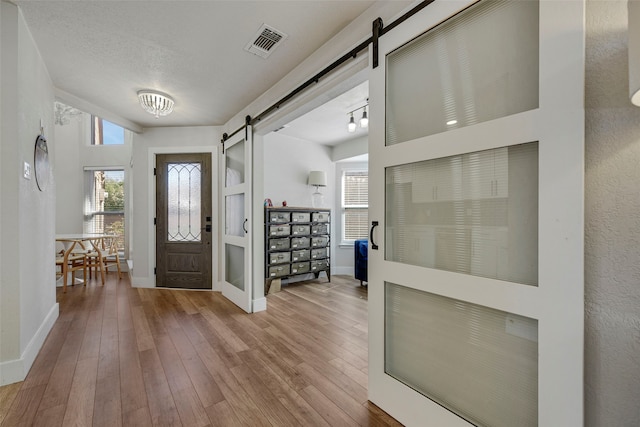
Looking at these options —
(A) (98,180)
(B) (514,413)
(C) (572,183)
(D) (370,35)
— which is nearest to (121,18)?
(D) (370,35)

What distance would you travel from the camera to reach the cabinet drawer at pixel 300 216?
431 cm

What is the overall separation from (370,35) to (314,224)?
316cm

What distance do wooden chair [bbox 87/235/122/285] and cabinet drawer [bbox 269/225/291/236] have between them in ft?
9.70

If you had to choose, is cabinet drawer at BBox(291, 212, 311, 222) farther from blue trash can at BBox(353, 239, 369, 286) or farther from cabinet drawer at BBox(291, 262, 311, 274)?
blue trash can at BBox(353, 239, 369, 286)

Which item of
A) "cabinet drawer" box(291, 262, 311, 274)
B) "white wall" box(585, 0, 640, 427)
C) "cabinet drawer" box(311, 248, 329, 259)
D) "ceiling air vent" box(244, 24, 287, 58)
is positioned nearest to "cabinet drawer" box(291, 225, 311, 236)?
"cabinet drawer" box(311, 248, 329, 259)

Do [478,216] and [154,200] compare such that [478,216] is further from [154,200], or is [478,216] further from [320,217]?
[154,200]

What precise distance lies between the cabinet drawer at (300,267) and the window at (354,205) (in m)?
1.16

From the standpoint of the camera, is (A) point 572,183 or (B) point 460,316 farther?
(B) point 460,316

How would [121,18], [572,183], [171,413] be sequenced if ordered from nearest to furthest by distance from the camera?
[572,183] → [171,413] → [121,18]

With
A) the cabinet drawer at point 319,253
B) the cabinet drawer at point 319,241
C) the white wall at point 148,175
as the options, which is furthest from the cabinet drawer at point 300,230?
the white wall at point 148,175

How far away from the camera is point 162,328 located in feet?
8.89

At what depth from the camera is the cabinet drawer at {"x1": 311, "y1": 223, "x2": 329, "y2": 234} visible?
456 cm

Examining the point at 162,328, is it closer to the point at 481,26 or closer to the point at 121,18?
the point at 121,18

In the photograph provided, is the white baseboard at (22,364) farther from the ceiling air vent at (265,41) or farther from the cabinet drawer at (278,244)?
the ceiling air vent at (265,41)
